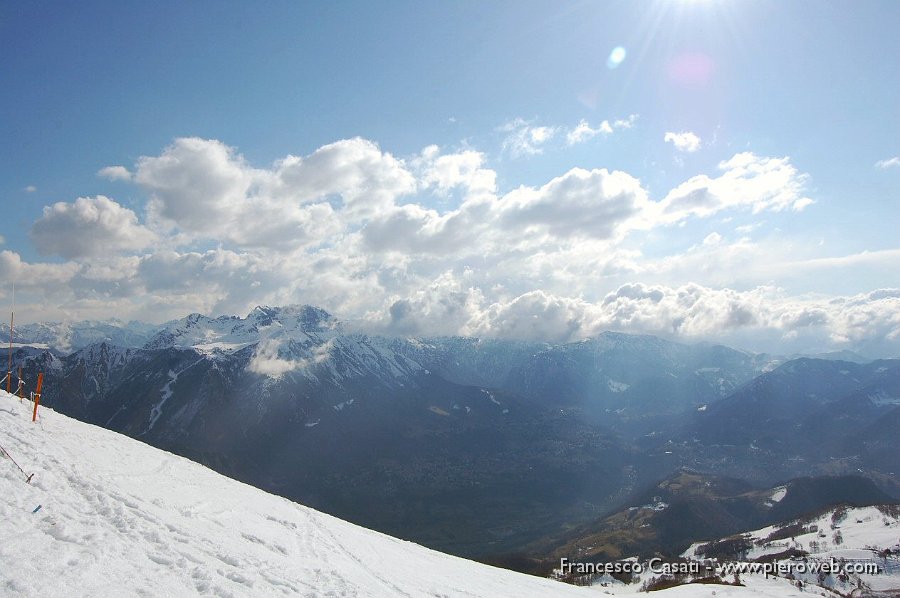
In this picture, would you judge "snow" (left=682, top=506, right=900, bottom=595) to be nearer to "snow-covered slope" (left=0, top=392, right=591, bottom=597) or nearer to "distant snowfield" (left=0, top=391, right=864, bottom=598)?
"distant snowfield" (left=0, top=391, right=864, bottom=598)

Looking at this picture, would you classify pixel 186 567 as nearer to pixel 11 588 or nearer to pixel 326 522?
pixel 11 588

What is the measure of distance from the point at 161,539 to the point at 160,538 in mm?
62

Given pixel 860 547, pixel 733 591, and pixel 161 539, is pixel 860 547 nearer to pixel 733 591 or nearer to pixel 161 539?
pixel 733 591

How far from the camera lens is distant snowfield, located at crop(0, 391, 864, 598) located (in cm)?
1331

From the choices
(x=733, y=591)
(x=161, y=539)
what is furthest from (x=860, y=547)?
(x=161, y=539)

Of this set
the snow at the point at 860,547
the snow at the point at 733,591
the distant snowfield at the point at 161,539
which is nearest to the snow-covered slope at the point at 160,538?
the distant snowfield at the point at 161,539

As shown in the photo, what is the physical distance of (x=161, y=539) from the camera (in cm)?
1647

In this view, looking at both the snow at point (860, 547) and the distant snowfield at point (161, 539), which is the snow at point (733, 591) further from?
the snow at point (860, 547)

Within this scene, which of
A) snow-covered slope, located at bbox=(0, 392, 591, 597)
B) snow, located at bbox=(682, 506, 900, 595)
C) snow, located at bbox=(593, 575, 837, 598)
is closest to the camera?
snow-covered slope, located at bbox=(0, 392, 591, 597)

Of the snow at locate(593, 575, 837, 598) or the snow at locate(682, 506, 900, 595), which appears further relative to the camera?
the snow at locate(682, 506, 900, 595)

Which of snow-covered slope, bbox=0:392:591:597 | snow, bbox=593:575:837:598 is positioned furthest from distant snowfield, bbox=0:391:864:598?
snow, bbox=593:575:837:598

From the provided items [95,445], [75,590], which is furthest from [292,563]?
[95,445]

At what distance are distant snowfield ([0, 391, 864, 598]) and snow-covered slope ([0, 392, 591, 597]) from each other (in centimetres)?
6

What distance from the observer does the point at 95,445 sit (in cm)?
2870
